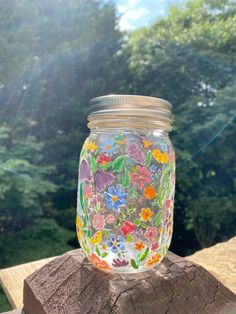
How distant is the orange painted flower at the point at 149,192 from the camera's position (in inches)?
25.0

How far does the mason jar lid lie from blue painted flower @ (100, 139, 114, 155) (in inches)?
1.9

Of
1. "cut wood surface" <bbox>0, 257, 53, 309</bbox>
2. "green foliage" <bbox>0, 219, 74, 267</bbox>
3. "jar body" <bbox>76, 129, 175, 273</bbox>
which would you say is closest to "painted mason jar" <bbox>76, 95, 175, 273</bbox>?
"jar body" <bbox>76, 129, 175, 273</bbox>

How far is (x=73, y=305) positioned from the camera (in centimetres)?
65

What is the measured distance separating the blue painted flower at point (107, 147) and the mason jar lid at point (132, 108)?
5cm

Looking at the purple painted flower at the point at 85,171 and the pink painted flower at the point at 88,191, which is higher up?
the purple painted flower at the point at 85,171

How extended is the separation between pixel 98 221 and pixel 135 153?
155 mm

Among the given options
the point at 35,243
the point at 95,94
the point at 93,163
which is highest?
the point at 95,94

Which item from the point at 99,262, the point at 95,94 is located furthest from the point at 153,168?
the point at 95,94

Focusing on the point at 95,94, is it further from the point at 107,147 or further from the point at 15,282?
the point at 107,147

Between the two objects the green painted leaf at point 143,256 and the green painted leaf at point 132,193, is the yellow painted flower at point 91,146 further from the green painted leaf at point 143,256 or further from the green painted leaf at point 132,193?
the green painted leaf at point 143,256

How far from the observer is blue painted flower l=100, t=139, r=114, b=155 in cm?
64

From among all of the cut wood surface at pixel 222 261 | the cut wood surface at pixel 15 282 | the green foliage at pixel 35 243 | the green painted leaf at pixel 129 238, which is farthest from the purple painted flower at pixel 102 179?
the green foliage at pixel 35 243

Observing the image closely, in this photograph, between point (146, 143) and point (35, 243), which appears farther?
point (35, 243)

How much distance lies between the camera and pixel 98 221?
651 mm
